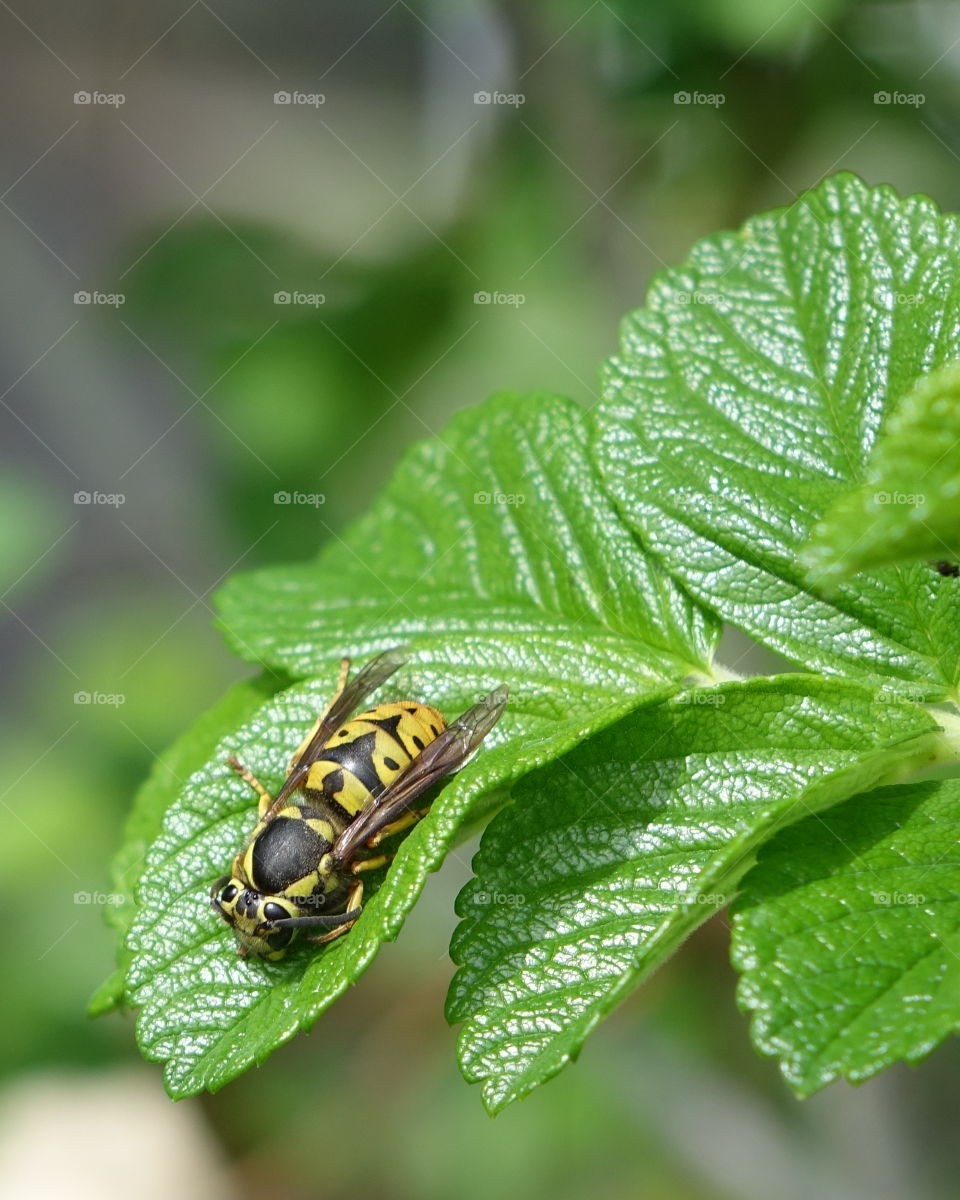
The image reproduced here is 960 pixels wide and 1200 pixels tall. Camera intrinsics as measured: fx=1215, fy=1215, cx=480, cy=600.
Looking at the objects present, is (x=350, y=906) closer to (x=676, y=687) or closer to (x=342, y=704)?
(x=342, y=704)

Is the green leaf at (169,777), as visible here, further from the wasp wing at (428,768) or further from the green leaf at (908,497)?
the green leaf at (908,497)

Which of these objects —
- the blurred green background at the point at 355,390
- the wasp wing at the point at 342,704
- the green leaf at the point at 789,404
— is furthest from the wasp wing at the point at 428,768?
the blurred green background at the point at 355,390

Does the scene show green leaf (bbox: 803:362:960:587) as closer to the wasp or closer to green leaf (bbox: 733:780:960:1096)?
green leaf (bbox: 733:780:960:1096)

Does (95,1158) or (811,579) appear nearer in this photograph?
(811,579)

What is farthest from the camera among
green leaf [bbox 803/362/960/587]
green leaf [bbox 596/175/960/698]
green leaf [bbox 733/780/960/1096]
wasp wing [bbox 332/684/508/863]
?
wasp wing [bbox 332/684/508/863]

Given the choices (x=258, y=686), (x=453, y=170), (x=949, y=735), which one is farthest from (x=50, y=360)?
(x=949, y=735)

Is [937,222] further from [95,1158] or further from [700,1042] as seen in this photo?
[95,1158]

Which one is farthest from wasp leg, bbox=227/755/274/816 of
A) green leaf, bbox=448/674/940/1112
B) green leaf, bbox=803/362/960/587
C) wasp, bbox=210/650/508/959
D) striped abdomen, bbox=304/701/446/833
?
green leaf, bbox=803/362/960/587
